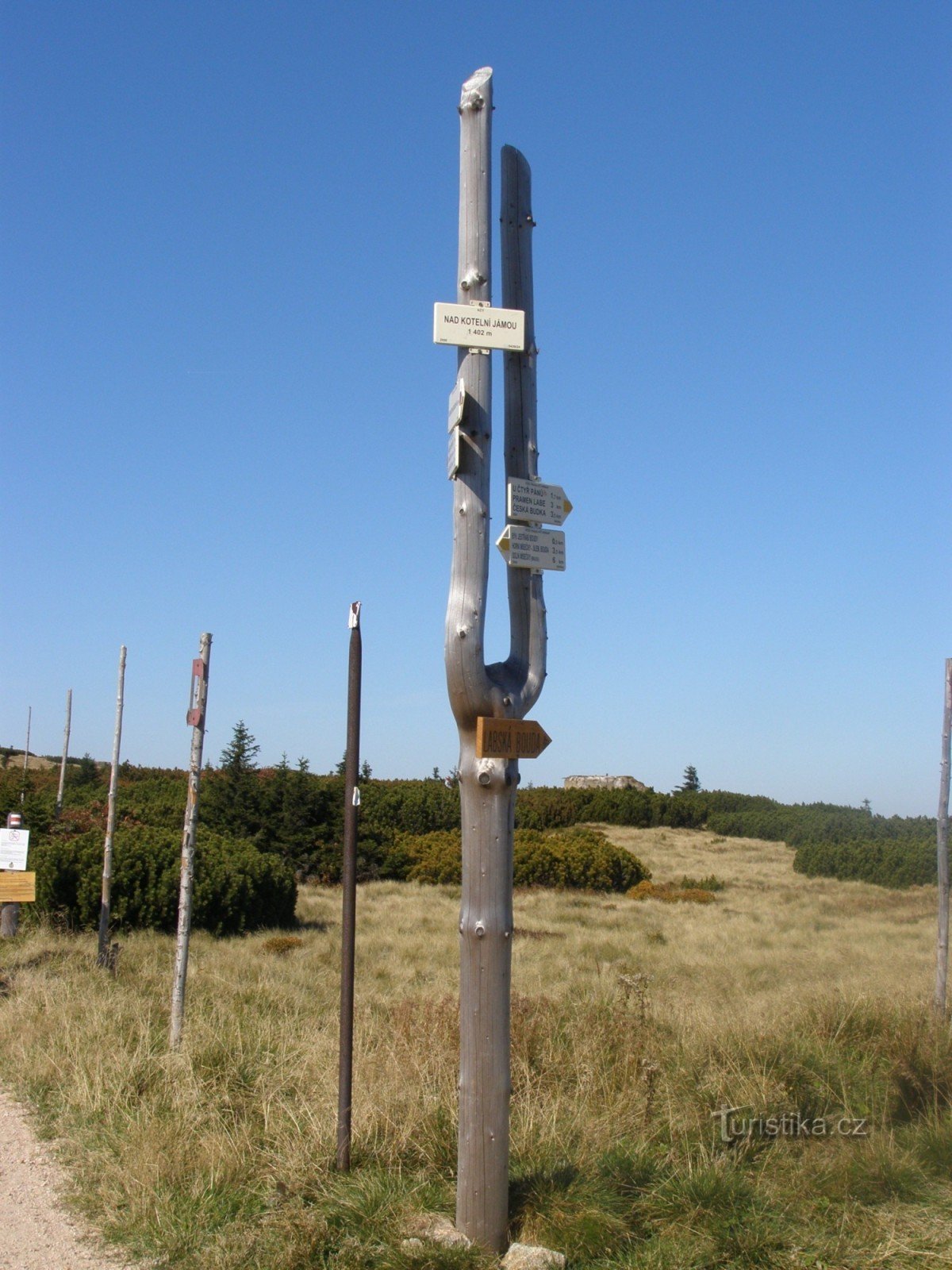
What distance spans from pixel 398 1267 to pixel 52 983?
18.5 ft

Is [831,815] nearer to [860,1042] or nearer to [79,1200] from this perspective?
[860,1042]

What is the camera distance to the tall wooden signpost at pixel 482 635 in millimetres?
4074

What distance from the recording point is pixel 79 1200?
15.5ft

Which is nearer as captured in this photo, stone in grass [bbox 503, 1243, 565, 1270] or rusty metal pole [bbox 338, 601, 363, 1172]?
stone in grass [bbox 503, 1243, 565, 1270]

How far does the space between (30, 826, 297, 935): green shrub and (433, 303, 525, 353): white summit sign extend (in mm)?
10074

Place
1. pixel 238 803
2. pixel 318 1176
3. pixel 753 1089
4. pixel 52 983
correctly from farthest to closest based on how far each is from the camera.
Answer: pixel 238 803
pixel 52 983
pixel 753 1089
pixel 318 1176

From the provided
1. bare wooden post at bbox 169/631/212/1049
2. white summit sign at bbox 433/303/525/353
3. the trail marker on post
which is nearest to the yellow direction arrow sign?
white summit sign at bbox 433/303/525/353

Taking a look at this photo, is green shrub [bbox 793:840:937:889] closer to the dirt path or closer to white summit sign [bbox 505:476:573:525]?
the dirt path

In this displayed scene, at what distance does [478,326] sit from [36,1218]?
4230mm

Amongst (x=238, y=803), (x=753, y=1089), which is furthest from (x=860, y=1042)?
(x=238, y=803)

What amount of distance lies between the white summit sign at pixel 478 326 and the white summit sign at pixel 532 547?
0.76 m

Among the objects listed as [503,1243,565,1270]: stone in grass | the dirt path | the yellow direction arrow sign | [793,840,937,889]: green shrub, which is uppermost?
the yellow direction arrow sign

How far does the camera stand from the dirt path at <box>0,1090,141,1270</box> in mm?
4141

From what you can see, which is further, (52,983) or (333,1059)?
(52,983)
